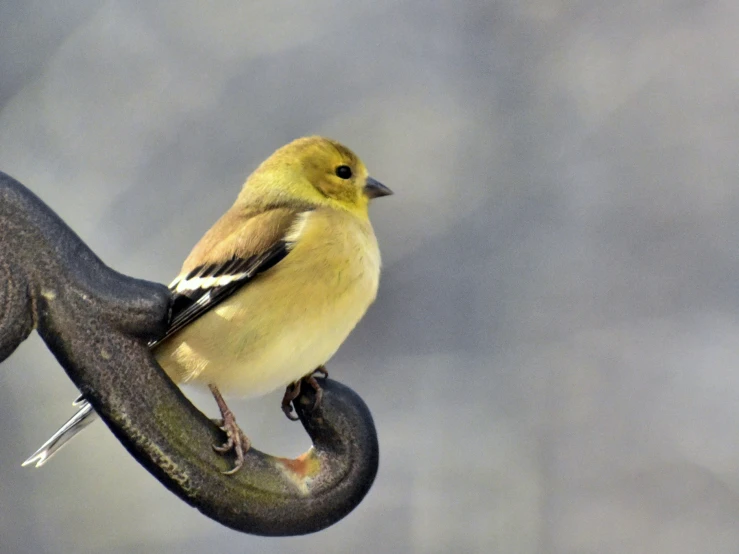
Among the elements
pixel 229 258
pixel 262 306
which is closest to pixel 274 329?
pixel 262 306

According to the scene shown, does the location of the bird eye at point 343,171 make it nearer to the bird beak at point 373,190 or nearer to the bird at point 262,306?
the bird beak at point 373,190

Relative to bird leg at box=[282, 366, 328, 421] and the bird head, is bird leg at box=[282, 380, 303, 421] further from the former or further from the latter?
the bird head

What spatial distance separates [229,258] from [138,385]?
67cm

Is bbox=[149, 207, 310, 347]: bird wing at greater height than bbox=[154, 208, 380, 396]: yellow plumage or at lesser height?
greater

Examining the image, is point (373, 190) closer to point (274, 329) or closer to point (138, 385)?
point (274, 329)

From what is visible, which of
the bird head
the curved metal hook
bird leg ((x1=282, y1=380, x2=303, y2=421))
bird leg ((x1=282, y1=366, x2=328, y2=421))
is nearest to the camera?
the curved metal hook

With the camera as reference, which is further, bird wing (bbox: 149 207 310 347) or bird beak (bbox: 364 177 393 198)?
bird beak (bbox: 364 177 393 198)

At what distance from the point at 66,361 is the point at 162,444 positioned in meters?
0.14

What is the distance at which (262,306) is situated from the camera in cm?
161

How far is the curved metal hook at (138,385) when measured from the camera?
92 cm

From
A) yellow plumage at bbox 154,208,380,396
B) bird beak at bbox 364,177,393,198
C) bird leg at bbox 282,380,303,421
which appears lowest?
bird beak at bbox 364,177,393,198

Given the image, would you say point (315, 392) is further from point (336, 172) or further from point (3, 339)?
point (336, 172)

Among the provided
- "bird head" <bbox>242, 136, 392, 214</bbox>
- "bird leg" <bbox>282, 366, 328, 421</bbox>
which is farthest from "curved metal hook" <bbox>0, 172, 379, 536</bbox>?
"bird head" <bbox>242, 136, 392, 214</bbox>

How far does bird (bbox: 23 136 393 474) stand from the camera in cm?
158
